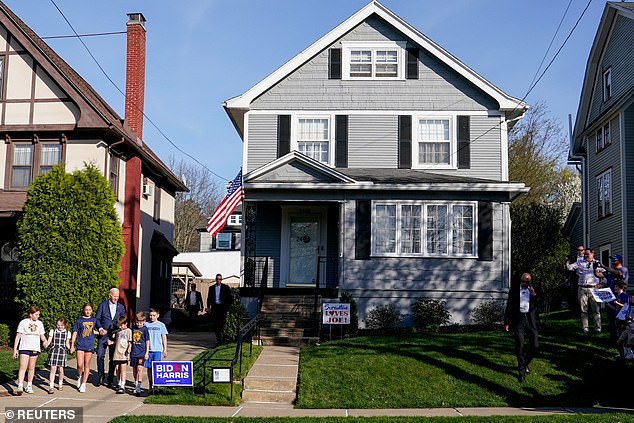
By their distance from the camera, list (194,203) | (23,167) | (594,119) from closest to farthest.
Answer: (23,167) → (594,119) → (194,203)

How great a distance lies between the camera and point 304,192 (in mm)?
19656

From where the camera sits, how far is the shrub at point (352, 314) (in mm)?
18344

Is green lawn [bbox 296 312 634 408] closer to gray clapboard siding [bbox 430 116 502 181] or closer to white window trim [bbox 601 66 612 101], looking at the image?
gray clapboard siding [bbox 430 116 502 181]

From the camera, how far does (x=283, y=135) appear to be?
70.3ft

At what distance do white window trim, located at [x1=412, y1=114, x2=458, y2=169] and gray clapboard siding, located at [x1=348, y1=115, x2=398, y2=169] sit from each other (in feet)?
1.72

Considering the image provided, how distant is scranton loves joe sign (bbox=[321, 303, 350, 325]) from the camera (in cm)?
1653

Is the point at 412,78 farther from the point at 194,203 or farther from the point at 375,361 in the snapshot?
the point at 194,203

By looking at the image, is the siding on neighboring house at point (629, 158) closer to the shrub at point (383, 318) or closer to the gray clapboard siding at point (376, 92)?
the gray clapboard siding at point (376, 92)

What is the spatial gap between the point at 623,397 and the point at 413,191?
344 inches

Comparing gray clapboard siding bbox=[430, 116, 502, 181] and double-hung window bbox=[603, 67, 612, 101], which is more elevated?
double-hung window bbox=[603, 67, 612, 101]

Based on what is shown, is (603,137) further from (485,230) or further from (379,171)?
(379,171)

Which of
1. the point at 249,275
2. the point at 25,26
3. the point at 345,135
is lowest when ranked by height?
the point at 249,275

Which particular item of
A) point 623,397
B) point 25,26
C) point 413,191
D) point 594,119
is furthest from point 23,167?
point 594,119
